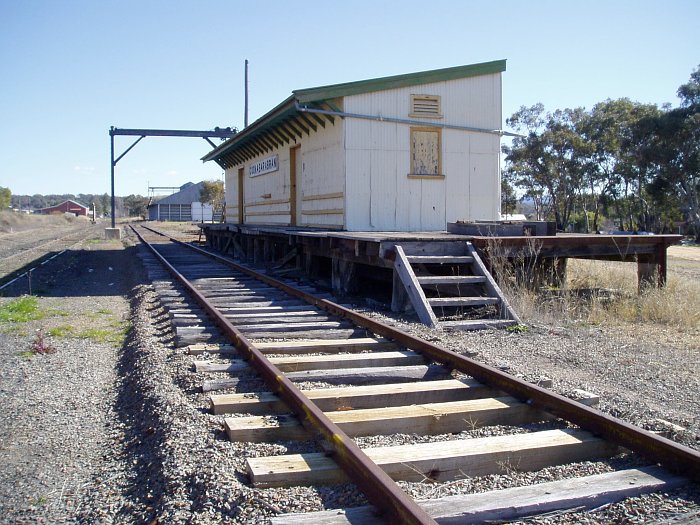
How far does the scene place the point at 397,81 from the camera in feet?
43.4

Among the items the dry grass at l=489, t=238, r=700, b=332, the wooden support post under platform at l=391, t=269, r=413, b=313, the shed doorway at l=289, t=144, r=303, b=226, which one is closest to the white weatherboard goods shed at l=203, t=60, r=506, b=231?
the shed doorway at l=289, t=144, r=303, b=226

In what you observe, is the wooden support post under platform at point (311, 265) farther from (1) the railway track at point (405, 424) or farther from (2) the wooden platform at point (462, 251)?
(1) the railway track at point (405, 424)

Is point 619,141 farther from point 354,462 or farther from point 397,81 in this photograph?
point 354,462

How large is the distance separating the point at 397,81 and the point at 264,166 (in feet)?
24.7

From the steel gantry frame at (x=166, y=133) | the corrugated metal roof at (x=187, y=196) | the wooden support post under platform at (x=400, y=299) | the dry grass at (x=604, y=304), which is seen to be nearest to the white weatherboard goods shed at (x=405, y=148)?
the dry grass at (x=604, y=304)

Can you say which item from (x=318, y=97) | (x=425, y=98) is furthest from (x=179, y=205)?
(x=318, y=97)

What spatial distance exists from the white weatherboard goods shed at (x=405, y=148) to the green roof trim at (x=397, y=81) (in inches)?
0.8

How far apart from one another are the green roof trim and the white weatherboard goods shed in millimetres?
20

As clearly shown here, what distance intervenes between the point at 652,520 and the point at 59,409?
4138 mm

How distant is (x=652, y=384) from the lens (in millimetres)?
5363

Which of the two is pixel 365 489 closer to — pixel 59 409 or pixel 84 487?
pixel 84 487

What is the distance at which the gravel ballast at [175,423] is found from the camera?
3.14 meters

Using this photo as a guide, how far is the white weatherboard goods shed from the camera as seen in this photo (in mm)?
13008

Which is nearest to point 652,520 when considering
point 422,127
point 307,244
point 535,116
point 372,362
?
point 372,362
